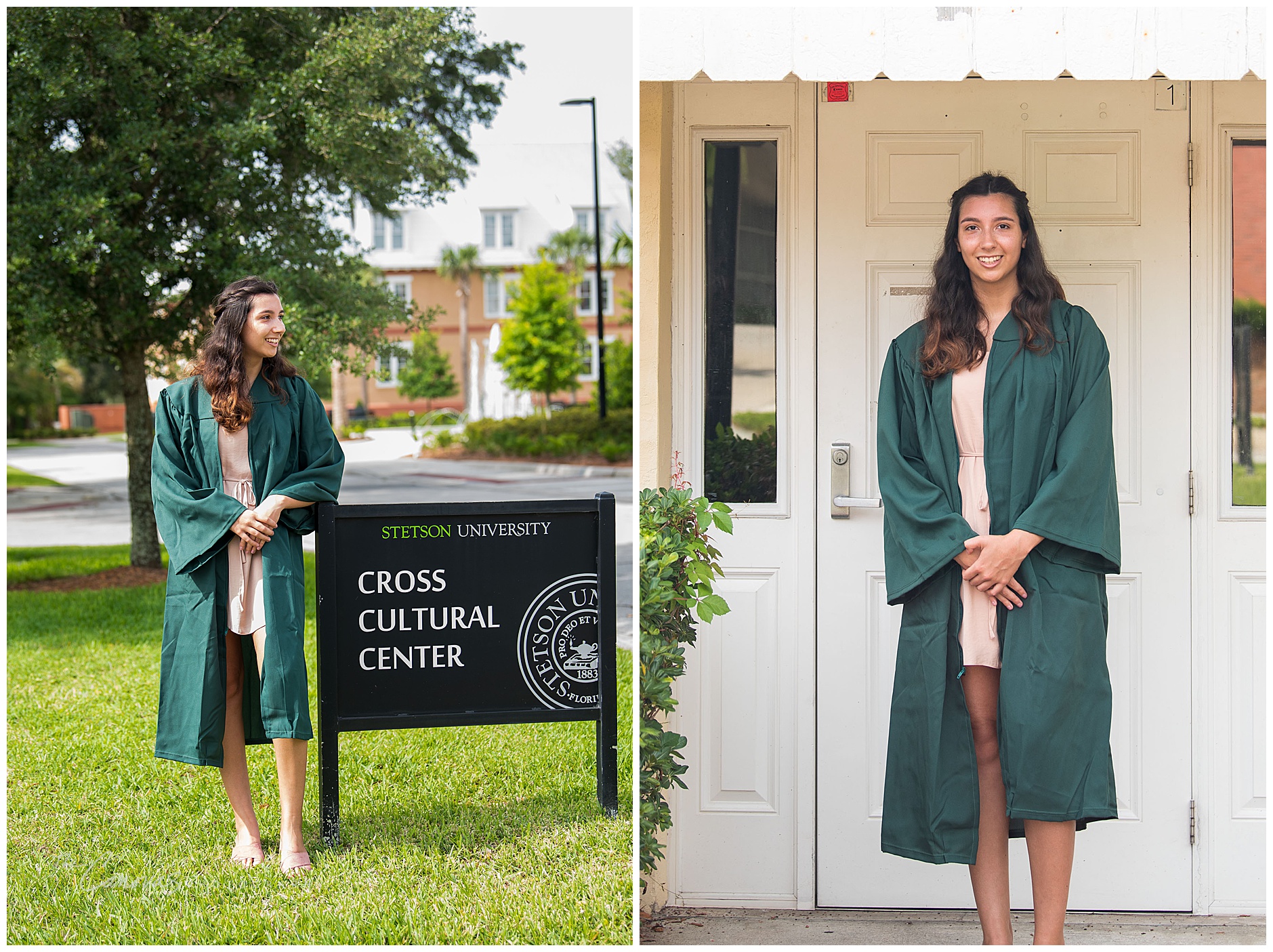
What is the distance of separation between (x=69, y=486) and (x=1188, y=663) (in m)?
20.8

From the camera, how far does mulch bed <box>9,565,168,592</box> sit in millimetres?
9172

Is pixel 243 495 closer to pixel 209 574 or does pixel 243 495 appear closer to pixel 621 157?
pixel 209 574

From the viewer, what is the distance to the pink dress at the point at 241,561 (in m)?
3.33

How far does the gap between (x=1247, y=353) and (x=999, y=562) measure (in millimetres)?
1343

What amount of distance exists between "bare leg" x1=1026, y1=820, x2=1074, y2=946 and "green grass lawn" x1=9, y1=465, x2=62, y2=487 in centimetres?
2117

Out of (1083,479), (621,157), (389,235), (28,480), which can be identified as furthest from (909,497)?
(389,235)

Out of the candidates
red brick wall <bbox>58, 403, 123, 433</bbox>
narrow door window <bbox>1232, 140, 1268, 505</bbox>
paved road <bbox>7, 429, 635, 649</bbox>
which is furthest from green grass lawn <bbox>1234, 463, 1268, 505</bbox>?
red brick wall <bbox>58, 403, 123, 433</bbox>

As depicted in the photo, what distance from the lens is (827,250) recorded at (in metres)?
3.50

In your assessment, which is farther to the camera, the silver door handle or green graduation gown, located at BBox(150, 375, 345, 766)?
the silver door handle

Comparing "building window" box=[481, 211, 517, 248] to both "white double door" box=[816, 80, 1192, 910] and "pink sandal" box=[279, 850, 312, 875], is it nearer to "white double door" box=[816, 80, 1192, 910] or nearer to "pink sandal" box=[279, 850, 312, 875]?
"white double door" box=[816, 80, 1192, 910]

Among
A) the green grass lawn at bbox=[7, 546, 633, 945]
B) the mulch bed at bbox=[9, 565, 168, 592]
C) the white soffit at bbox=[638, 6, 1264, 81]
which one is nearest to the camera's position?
the white soffit at bbox=[638, 6, 1264, 81]

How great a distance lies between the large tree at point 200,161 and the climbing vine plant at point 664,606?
5880 millimetres

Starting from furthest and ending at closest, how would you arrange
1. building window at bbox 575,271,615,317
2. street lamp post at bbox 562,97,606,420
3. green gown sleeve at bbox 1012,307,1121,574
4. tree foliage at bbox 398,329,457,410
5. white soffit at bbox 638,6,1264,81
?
building window at bbox 575,271,615,317 → tree foliage at bbox 398,329,457,410 → street lamp post at bbox 562,97,606,420 → green gown sleeve at bbox 1012,307,1121,574 → white soffit at bbox 638,6,1264,81

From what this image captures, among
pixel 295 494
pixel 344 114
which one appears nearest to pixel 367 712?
pixel 295 494
